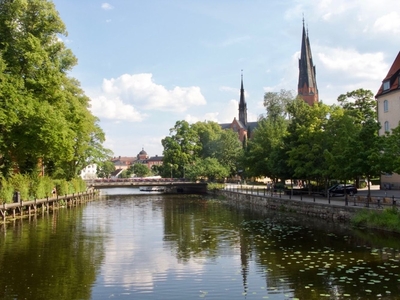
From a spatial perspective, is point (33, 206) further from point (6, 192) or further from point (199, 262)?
point (199, 262)

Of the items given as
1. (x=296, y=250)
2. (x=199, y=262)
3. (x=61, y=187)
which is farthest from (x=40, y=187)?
(x=296, y=250)

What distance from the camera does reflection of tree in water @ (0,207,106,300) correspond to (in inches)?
535

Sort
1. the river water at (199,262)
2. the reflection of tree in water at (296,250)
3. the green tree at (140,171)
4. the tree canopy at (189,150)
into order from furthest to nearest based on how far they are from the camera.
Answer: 1. the green tree at (140,171)
2. the tree canopy at (189,150)
3. the reflection of tree in water at (296,250)
4. the river water at (199,262)

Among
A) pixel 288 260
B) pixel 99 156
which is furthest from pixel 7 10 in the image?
pixel 99 156

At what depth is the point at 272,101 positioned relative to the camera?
79875 mm

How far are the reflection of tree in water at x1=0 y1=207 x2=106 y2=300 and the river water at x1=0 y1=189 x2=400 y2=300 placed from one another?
32mm

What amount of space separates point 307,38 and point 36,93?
85.7 meters

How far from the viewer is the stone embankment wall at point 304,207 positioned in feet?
98.0

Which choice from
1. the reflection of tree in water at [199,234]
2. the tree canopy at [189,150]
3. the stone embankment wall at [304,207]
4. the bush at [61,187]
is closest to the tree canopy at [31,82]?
the reflection of tree in water at [199,234]

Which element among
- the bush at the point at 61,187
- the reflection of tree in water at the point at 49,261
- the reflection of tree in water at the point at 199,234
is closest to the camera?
the reflection of tree in water at the point at 49,261

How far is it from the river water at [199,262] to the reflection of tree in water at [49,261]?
3 cm

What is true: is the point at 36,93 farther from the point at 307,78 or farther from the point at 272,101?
the point at 307,78

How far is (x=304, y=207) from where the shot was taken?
3588 cm

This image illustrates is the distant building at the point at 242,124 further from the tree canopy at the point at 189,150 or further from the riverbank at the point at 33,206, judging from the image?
the riverbank at the point at 33,206
